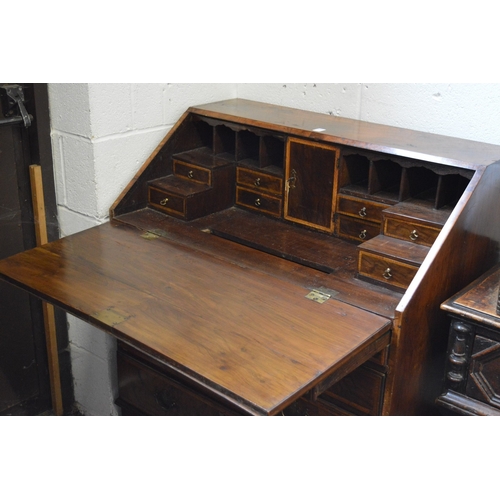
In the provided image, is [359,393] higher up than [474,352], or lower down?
lower down

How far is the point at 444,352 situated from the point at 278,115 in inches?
40.9

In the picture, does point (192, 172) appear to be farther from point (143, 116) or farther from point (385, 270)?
point (385, 270)

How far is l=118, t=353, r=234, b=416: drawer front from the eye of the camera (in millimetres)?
2584

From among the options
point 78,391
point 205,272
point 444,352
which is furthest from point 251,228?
point 78,391

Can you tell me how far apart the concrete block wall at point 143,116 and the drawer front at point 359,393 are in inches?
35.0

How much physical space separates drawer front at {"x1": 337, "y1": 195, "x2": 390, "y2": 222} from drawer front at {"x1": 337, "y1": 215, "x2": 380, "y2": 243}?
0.02 meters

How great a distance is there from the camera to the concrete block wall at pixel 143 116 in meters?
2.43

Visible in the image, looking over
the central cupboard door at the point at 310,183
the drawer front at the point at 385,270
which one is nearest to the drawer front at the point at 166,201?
the central cupboard door at the point at 310,183

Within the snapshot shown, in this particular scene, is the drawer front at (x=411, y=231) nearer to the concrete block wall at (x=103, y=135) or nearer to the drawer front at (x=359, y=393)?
the drawer front at (x=359, y=393)

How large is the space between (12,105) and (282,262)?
1.11 meters

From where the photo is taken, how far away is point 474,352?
2119mm

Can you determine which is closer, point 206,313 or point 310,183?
point 206,313

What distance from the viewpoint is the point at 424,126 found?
99.2 inches

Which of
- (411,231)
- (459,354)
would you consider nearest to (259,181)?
(411,231)
